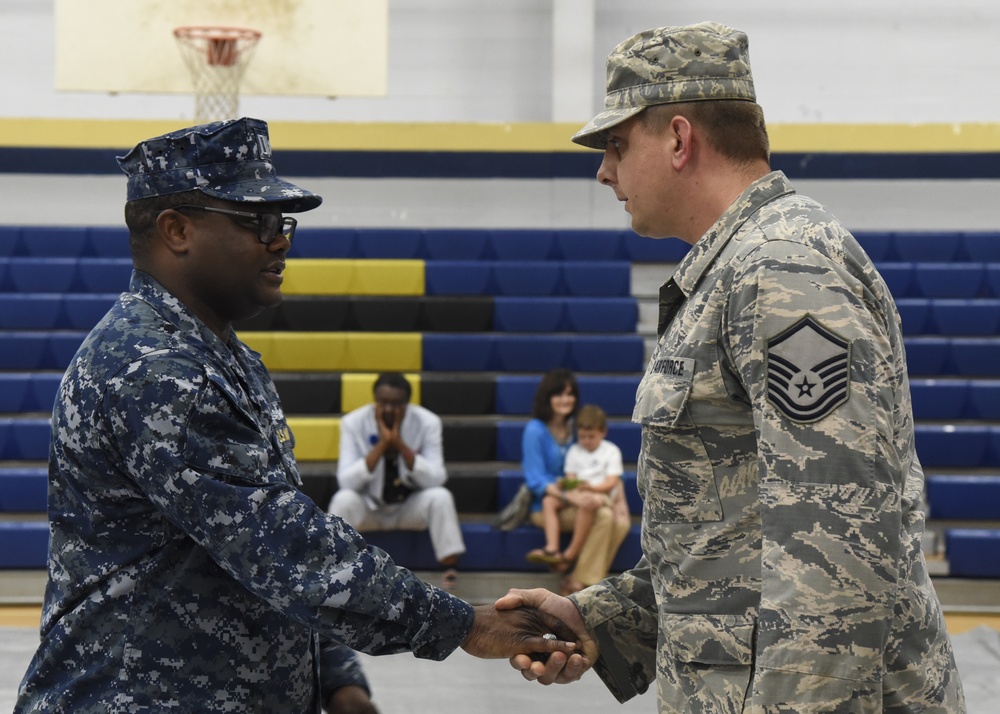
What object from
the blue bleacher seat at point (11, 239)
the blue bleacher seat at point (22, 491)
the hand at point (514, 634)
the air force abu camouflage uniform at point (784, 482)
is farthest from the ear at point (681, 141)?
the blue bleacher seat at point (11, 239)

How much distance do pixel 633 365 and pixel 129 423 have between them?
6.67m

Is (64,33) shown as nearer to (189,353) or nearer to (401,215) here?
(401,215)

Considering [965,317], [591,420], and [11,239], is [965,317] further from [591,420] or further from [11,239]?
[11,239]

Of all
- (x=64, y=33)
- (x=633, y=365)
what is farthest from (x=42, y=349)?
(x=633, y=365)

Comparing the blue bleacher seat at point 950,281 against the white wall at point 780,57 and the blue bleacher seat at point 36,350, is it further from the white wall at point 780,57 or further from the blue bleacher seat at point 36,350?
the blue bleacher seat at point 36,350

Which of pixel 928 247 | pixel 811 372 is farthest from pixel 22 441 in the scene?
pixel 928 247

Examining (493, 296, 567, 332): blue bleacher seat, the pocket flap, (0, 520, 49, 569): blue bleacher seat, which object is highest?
the pocket flap

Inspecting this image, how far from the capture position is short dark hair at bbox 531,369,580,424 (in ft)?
21.1

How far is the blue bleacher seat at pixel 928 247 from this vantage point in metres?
9.37

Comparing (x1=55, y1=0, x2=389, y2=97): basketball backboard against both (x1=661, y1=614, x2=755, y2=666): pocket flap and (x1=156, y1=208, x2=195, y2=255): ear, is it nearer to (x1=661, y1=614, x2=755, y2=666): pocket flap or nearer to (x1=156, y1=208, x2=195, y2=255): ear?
(x1=156, y1=208, x2=195, y2=255): ear

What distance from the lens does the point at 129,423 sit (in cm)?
167

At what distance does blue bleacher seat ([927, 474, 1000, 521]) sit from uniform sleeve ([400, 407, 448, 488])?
9.58 feet

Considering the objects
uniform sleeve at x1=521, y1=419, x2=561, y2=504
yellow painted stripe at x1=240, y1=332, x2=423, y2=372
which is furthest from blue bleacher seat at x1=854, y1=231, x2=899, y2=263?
uniform sleeve at x1=521, y1=419, x2=561, y2=504

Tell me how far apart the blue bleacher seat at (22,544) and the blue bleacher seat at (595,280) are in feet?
14.0
